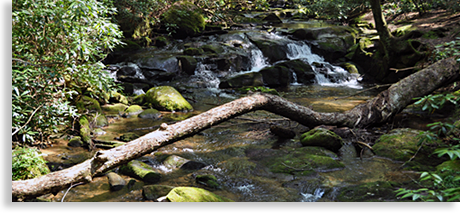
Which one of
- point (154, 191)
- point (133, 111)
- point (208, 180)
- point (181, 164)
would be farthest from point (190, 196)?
point (133, 111)

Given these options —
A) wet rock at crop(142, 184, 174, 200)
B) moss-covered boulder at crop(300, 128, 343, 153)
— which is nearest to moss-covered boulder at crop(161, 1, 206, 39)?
moss-covered boulder at crop(300, 128, 343, 153)

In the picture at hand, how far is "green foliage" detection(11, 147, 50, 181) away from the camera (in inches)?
154

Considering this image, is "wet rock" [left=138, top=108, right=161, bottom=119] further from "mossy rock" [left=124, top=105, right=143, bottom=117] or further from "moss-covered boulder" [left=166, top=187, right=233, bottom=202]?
"moss-covered boulder" [left=166, top=187, right=233, bottom=202]

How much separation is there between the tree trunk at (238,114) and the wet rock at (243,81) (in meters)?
6.40

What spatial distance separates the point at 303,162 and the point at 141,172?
2.71 m

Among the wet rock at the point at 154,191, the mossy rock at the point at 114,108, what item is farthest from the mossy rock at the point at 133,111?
the wet rock at the point at 154,191

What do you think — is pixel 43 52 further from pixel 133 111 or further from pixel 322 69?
pixel 322 69

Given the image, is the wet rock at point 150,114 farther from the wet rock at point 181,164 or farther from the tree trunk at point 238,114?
the tree trunk at point 238,114

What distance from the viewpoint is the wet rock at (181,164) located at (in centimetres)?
509

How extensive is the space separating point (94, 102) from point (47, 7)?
3608 millimetres

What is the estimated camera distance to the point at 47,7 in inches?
177

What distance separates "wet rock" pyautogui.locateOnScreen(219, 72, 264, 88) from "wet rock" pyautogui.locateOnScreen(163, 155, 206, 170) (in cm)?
738

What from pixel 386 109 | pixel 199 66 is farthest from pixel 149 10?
pixel 386 109
